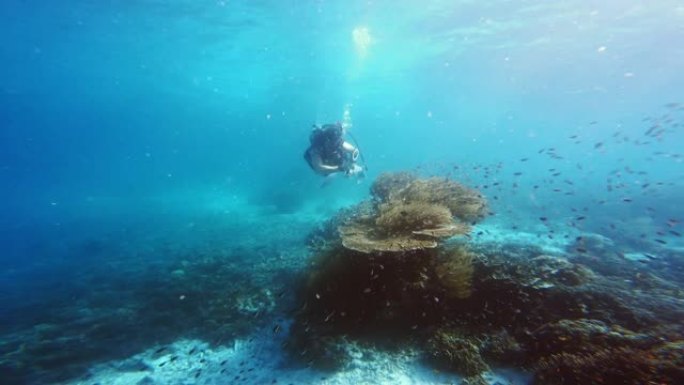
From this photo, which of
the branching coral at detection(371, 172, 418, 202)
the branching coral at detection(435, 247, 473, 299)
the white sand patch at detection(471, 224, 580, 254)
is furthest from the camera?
the white sand patch at detection(471, 224, 580, 254)

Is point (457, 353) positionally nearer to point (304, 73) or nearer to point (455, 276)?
point (455, 276)

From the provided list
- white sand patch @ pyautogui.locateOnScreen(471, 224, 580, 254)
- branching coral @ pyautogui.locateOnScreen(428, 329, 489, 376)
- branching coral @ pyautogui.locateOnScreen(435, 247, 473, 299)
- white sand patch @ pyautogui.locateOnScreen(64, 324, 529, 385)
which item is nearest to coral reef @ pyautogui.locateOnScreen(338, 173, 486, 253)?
branching coral @ pyautogui.locateOnScreen(435, 247, 473, 299)

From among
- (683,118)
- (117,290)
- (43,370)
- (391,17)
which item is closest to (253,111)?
(391,17)

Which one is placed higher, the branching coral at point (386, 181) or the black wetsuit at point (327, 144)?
the black wetsuit at point (327, 144)

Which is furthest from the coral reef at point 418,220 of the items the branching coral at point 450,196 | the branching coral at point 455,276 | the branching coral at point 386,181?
the branching coral at point 386,181

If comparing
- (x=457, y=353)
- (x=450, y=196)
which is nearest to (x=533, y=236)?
(x=450, y=196)

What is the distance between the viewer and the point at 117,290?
1262 centimetres

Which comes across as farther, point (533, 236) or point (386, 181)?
point (533, 236)

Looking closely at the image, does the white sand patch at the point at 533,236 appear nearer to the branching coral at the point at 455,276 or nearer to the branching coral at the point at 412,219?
the branching coral at the point at 455,276

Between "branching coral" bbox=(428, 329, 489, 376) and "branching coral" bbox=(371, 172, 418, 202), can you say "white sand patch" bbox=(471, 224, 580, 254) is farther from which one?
"branching coral" bbox=(428, 329, 489, 376)

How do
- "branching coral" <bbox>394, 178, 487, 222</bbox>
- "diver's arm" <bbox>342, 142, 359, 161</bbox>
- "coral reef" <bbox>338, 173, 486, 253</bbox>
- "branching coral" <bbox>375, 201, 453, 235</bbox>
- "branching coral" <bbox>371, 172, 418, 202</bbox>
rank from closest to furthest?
"coral reef" <bbox>338, 173, 486, 253</bbox> → "branching coral" <bbox>375, 201, 453, 235</bbox> → "branching coral" <bbox>394, 178, 487, 222</bbox> → "diver's arm" <bbox>342, 142, 359, 161</bbox> → "branching coral" <bbox>371, 172, 418, 202</bbox>

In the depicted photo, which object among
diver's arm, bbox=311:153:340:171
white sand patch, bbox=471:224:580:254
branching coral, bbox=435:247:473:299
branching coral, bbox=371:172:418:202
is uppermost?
diver's arm, bbox=311:153:340:171

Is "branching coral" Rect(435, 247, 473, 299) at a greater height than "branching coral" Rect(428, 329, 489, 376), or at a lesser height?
greater

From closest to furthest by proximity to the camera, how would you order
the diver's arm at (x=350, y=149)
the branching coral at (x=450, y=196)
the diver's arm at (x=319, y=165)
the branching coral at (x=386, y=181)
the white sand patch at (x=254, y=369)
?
the white sand patch at (x=254, y=369)
the branching coral at (x=450, y=196)
the diver's arm at (x=319, y=165)
the diver's arm at (x=350, y=149)
the branching coral at (x=386, y=181)
